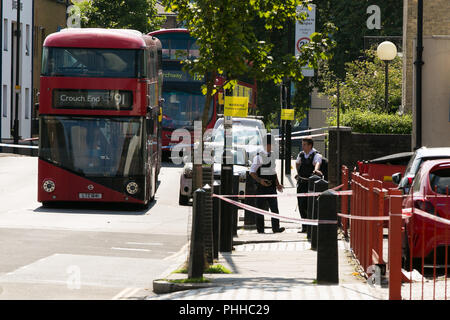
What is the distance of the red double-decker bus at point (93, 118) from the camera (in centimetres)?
2248

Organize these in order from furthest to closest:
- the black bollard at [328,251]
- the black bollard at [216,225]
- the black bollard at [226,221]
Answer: the black bollard at [226,221] < the black bollard at [216,225] < the black bollard at [328,251]

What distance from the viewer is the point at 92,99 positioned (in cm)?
2253

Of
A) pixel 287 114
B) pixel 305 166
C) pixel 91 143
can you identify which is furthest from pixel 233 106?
pixel 287 114

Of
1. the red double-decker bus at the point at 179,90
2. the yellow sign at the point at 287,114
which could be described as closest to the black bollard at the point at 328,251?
the yellow sign at the point at 287,114

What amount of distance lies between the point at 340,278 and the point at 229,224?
326cm

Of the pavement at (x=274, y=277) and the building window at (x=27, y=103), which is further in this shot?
the building window at (x=27, y=103)

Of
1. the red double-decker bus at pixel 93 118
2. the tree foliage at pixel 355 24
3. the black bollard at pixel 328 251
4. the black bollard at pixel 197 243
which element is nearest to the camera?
the black bollard at pixel 328 251

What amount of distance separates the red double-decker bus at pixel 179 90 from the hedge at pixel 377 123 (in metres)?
10.1

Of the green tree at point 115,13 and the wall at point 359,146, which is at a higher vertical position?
the green tree at point 115,13

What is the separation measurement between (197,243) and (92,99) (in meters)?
11.7

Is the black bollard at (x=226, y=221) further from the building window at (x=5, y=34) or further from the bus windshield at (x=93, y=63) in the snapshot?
the building window at (x=5, y=34)

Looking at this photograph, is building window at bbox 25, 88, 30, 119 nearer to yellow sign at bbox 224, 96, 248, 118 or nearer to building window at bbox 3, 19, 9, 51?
building window at bbox 3, 19, 9, 51

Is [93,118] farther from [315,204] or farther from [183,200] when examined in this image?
[315,204]

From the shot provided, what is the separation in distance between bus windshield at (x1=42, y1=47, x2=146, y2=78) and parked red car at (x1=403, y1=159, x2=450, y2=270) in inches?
415
